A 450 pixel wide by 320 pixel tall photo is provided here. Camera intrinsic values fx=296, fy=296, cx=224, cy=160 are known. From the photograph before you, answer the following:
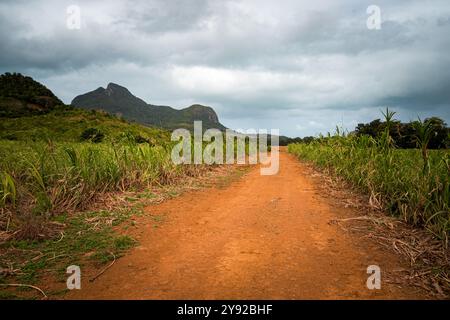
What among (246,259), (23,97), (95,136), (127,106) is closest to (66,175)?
(246,259)

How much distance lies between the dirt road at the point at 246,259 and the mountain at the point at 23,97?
39182mm

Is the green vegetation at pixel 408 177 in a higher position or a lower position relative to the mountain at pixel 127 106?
lower

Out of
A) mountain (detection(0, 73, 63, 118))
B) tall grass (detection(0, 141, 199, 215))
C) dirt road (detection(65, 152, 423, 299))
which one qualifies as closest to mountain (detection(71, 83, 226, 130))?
mountain (detection(0, 73, 63, 118))

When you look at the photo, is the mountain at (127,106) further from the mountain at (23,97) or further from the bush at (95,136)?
the bush at (95,136)

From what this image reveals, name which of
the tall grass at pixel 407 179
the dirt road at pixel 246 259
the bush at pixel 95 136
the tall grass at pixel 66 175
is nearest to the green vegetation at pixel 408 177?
the tall grass at pixel 407 179

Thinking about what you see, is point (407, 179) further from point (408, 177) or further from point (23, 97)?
point (23, 97)

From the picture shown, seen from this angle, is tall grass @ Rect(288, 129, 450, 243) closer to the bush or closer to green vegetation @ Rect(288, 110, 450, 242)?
green vegetation @ Rect(288, 110, 450, 242)

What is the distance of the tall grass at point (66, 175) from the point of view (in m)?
4.67

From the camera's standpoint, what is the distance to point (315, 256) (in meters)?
3.33

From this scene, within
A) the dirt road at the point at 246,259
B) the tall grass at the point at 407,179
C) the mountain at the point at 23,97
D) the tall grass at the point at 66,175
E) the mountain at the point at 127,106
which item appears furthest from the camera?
the mountain at the point at 127,106

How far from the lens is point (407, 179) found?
482 centimetres

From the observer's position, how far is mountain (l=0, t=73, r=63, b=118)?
3709 centimetres
